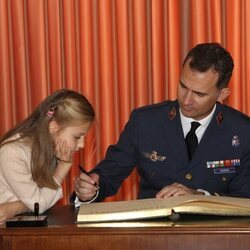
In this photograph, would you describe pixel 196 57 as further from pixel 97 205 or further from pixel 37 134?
pixel 97 205

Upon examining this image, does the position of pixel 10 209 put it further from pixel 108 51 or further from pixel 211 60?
pixel 108 51

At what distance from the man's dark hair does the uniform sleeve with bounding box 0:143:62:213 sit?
74 cm

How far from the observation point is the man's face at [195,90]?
234 centimetres

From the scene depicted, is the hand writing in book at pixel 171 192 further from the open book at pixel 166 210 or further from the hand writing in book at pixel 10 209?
the hand writing in book at pixel 10 209

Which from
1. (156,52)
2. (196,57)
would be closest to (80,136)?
(196,57)

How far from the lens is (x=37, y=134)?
2291mm

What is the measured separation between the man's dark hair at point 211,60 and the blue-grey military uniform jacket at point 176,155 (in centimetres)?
22

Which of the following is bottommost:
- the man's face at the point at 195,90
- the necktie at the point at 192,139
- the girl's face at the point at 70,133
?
the necktie at the point at 192,139

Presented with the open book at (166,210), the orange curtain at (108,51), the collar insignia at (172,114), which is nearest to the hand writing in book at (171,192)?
the open book at (166,210)

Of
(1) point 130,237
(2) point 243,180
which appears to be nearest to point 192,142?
(2) point 243,180

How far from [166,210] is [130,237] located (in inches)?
5.6

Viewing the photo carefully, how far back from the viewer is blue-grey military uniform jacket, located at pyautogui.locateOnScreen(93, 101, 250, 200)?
244 centimetres

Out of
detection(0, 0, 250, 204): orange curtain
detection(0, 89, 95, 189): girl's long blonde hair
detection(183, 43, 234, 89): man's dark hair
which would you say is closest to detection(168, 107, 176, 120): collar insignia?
detection(183, 43, 234, 89): man's dark hair

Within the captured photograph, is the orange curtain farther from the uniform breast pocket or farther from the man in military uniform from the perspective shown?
the uniform breast pocket
